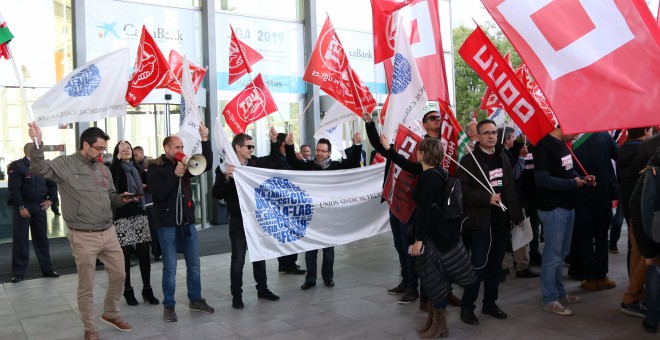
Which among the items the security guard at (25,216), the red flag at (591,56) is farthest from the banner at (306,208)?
the red flag at (591,56)

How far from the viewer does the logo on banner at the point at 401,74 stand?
6.38m

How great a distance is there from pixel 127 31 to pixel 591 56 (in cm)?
1247

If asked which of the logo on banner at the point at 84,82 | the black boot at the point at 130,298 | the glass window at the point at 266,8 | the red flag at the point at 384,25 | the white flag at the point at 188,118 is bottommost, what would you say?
the black boot at the point at 130,298

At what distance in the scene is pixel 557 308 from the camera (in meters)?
6.04

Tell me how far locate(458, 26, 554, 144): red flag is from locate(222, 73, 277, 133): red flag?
14.0 ft

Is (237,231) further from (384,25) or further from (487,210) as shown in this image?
(384,25)

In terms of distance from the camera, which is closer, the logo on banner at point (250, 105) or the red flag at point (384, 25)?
the red flag at point (384, 25)

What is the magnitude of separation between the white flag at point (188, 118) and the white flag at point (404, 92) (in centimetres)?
228

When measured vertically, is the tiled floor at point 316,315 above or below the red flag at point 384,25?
below

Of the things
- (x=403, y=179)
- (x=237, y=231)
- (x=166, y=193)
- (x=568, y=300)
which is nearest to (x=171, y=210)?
(x=166, y=193)

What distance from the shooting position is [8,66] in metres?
12.7

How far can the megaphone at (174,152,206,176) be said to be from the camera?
20.5 ft

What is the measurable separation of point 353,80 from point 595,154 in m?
3.01

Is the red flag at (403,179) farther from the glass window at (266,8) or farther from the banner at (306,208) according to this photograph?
the glass window at (266,8)
